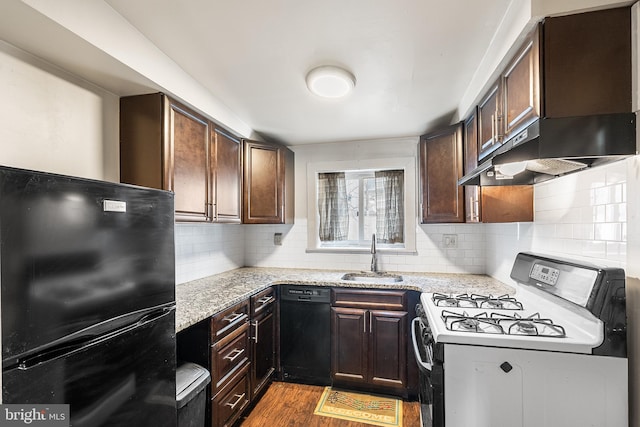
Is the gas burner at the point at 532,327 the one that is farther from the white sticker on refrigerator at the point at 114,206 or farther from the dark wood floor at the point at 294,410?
the white sticker on refrigerator at the point at 114,206

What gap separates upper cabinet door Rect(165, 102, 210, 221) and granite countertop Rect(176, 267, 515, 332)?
53 cm

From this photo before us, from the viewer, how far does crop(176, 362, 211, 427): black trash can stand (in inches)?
54.6

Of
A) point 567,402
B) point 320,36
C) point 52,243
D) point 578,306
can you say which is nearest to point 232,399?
point 52,243

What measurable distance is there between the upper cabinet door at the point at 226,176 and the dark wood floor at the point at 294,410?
1.44 meters

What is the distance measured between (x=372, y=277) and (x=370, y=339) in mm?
605

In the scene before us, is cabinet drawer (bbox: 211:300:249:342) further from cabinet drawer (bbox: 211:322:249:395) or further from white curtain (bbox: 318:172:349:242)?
white curtain (bbox: 318:172:349:242)

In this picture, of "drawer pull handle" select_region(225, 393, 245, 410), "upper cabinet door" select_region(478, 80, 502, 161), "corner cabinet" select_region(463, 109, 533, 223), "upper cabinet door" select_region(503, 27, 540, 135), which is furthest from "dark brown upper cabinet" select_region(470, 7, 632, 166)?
"drawer pull handle" select_region(225, 393, 245, 410)

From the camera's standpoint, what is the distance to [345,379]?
2.44 m

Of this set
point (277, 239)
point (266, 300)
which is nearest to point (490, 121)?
point (266, 300)

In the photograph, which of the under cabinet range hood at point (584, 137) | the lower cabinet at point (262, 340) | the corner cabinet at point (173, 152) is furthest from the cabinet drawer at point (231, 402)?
the under cabinet range hood at point (584, 137)

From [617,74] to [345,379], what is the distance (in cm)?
246

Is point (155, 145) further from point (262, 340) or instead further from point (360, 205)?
point (360, 205)

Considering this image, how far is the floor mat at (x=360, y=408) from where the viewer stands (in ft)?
6.91

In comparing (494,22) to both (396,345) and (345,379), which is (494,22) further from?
(345,379)
